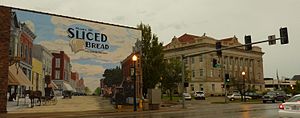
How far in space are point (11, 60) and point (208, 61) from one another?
70.9m

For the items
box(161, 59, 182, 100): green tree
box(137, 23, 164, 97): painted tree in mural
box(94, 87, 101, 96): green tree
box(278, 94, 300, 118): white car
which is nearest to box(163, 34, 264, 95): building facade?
box(161, 59, 182, 100): green tree

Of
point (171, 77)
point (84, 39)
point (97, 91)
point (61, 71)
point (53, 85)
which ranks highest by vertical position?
point (84, 39)

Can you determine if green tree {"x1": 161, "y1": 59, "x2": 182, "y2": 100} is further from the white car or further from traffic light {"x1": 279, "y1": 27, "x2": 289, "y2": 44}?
the white car

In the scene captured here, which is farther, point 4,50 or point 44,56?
point 44,56

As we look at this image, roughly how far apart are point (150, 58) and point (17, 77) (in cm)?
1851

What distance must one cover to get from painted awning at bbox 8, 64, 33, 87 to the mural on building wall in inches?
126

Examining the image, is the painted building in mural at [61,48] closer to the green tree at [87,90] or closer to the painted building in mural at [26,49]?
the painted building in mural at [26,49]

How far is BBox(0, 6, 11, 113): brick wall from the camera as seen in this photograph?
91.9ft

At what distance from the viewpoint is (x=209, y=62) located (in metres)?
94.8

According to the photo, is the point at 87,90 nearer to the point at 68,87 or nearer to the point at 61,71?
the point at 68,87

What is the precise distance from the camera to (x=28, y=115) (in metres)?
28.6

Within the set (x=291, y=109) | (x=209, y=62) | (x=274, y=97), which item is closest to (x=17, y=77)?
(x=291, y=109)

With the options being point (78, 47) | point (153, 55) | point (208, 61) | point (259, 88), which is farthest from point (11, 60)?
point (259, 88)

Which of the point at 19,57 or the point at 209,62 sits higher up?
the point at 209,62
